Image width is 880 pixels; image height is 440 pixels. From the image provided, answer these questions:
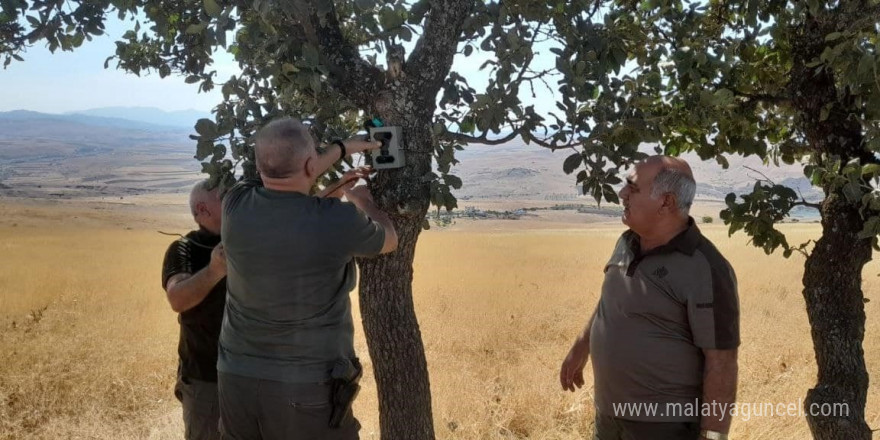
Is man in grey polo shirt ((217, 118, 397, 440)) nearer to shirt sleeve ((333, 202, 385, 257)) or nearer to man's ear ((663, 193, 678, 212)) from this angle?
shirt sleeve ((333, 202, 385, 257))

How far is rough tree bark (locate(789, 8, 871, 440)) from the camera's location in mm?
4004

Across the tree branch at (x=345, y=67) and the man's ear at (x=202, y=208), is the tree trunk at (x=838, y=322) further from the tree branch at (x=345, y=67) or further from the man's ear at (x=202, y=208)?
the man's ear at (x=202, y=208)

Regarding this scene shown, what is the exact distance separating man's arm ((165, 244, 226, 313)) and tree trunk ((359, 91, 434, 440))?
2.42 ft

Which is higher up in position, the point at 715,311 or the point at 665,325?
the point at 715,311

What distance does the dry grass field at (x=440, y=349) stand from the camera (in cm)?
601

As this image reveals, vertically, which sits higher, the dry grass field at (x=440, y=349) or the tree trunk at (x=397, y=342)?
the tree trunk at (x=397, y=342)

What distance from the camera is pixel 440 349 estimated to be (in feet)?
31.5

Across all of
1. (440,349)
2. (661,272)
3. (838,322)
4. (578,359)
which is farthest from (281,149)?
(440,349)

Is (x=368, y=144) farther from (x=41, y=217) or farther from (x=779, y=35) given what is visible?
(x=41, y=217)

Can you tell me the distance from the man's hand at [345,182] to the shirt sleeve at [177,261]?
0.84 meters

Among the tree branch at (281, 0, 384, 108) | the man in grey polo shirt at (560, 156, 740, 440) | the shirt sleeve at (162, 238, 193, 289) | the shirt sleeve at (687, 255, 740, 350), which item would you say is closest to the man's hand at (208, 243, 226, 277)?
the shirt sleeve at (162, 238, 193, 289)

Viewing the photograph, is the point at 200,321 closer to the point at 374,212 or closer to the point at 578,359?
the point at 374,212

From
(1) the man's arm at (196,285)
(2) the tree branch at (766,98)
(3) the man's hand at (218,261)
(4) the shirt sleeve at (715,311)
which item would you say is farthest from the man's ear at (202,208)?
(2) the tree branch at (766,98)

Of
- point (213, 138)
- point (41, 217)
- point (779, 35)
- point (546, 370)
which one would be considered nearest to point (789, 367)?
point (546, 370)
